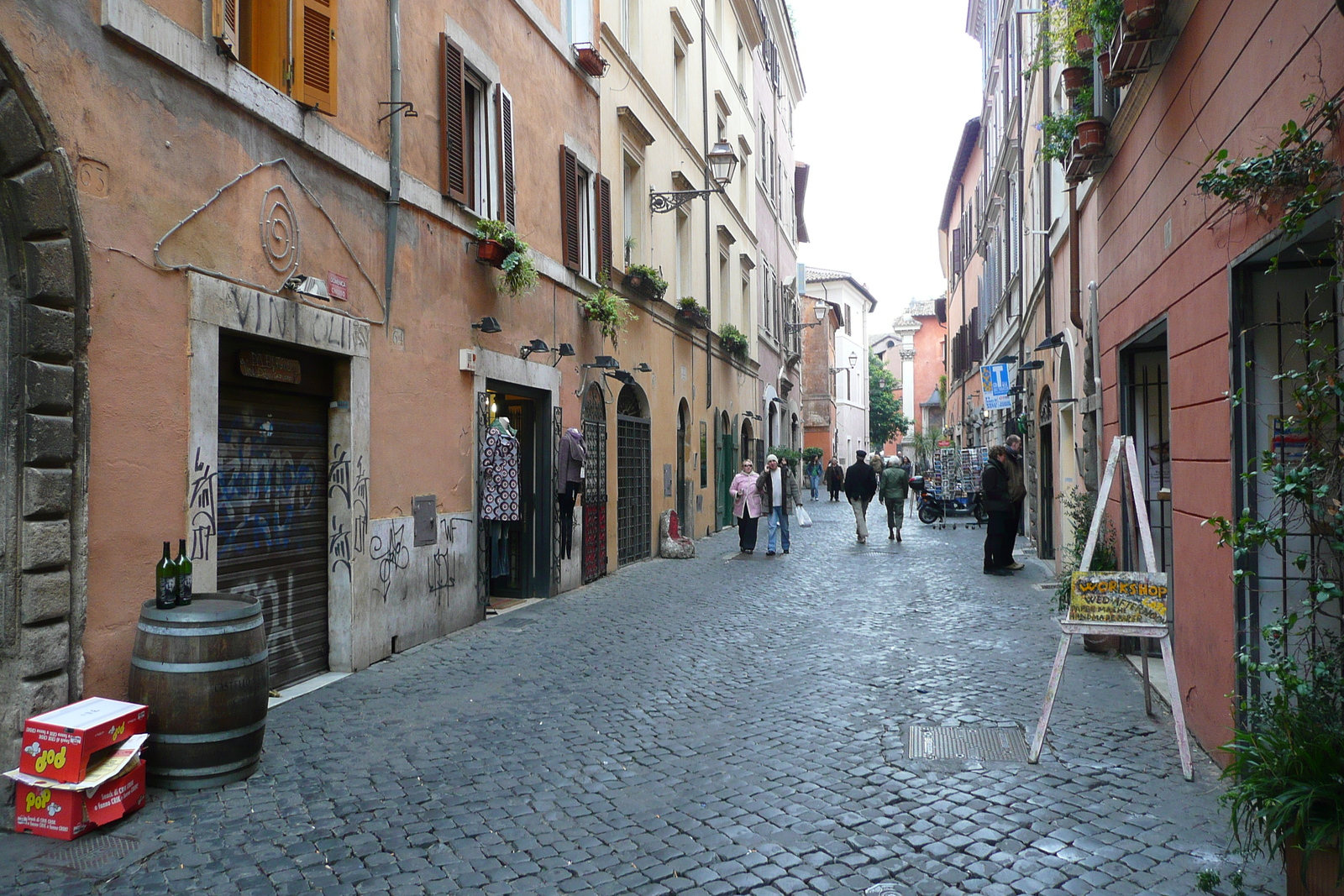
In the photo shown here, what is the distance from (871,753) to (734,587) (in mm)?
6695

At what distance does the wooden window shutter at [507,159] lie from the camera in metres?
9.87

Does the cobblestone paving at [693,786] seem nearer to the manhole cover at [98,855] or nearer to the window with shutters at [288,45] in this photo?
the manhole cover at [98,855]

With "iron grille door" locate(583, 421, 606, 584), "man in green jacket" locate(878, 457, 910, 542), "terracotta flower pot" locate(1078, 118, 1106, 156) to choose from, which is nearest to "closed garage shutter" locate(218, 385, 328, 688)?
"iron grille door" locate(583, 421, 606, 584)

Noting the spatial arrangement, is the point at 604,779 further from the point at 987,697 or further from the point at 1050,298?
the point at 1050,298

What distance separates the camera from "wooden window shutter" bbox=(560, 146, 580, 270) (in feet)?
38.2

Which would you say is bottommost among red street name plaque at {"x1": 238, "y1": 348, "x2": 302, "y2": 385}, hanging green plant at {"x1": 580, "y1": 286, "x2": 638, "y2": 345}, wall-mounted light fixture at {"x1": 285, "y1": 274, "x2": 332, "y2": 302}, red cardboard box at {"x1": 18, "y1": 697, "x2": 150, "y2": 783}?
red cardboard box at {"x1": 18, "y1": 697, "x2": 150, "y2": 783}

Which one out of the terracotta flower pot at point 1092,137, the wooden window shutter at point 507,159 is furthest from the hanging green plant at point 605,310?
the terracotta flower pot at point 1092,137

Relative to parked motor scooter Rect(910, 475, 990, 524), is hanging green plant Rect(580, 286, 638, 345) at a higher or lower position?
higher

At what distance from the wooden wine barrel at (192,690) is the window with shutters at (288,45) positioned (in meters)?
3.61

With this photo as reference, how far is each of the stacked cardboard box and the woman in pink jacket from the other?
11.8 meters

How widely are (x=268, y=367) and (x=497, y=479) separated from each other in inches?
126

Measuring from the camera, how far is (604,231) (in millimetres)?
13016

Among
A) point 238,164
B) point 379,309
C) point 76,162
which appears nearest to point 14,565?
point 76,162

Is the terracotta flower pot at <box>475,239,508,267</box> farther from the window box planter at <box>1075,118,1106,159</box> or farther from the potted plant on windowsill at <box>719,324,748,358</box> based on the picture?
the potted plant on windowsill at <box>719,324,748,358</box>
